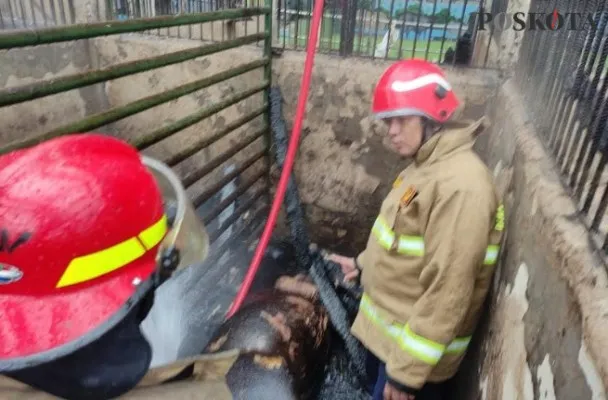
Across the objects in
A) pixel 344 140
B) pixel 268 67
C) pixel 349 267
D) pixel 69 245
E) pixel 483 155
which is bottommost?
pixel 349 267

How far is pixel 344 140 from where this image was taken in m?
3.64

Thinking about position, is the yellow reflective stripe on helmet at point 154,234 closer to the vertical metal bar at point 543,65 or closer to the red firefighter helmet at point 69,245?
the red firefighter helmet at point 69,245

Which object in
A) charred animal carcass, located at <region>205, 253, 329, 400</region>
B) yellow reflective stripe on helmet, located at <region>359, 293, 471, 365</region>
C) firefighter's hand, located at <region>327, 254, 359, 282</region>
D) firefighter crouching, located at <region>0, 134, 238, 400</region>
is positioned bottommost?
charred animal carcass, located at <region>205, 253, 329, 400</region>

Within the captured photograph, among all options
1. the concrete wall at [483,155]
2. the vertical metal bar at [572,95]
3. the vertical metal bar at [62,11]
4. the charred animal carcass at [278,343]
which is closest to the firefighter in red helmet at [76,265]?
the concrete wall at [483,155]

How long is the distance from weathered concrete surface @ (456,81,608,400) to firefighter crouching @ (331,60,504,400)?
12 centimetres

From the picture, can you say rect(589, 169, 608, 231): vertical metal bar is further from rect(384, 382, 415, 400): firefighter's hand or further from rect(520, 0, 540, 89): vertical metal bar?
rect(520, 0, 540, 89): vertical metal bar

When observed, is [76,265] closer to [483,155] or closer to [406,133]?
[406,133]

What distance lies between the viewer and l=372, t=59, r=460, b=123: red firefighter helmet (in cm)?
200

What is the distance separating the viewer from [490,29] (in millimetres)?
3293

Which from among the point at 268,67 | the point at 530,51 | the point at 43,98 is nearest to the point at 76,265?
the point at 530,51

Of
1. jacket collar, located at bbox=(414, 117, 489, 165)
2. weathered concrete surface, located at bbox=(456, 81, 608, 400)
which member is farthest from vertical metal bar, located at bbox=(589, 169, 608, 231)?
jacket collar, located at bbox=(414, 117, 489, 165)

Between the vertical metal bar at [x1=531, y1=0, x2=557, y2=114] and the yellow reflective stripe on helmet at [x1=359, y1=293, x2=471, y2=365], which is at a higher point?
the vertical metal bar at [x1=531, y1=0, x2=557, y2=114]

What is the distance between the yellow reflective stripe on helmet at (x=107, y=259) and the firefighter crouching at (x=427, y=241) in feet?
3.48

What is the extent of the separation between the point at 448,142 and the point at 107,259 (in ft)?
4.46
